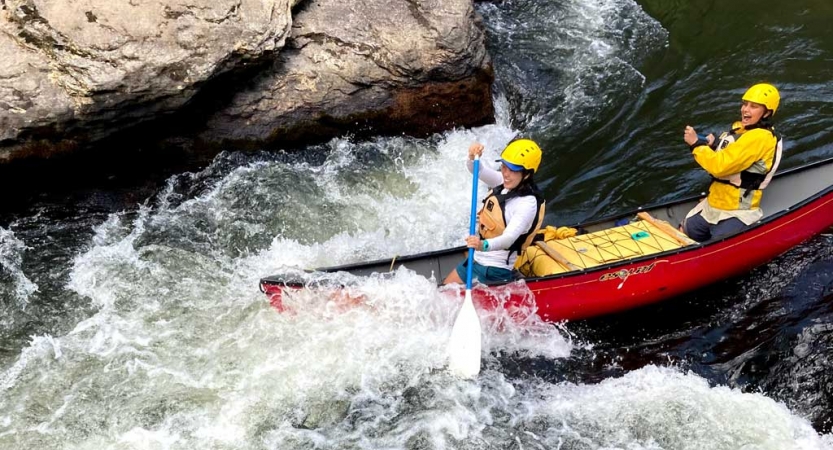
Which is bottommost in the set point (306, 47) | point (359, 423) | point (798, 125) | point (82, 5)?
point (359, 423)

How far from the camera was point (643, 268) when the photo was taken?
20.5 feet

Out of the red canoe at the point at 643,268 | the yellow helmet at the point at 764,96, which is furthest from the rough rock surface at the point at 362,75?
the yellow helmet at the point at 764,96

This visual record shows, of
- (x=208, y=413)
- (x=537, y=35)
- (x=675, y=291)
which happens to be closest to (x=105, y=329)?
(x=208, y=413)

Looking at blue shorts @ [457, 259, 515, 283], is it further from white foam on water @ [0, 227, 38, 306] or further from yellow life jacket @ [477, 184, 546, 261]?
white foam on water @ [0, 227, 38, 306]

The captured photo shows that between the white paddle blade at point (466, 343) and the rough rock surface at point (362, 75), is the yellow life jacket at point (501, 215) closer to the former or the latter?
the white paddle blade at point (466, 343)

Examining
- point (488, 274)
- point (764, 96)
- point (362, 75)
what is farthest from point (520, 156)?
point (362, 75)

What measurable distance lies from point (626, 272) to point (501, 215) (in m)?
1.22

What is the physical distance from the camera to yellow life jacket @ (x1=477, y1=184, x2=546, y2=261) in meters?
5.82

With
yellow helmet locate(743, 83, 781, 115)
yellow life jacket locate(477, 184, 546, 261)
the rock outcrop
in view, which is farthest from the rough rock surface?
yellow helmet locate(743, 83, 781, 115)

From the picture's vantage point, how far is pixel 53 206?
7.43 m

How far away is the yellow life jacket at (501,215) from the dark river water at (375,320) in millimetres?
680

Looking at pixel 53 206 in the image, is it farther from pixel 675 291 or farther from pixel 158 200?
pixel 675 291

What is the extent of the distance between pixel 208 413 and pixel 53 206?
329 centimetres

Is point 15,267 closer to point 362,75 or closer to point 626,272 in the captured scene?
point 362,75
